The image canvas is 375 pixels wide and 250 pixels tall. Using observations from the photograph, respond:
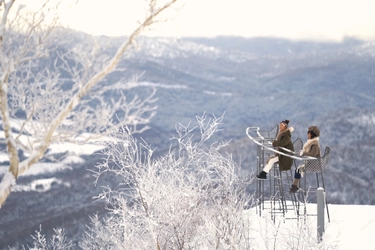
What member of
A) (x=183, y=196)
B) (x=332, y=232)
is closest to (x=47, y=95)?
(x=183, y=196)

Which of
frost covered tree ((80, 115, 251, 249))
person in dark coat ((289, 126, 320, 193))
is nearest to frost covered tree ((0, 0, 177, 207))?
frost covered tree ((80, 115, 251, 249))

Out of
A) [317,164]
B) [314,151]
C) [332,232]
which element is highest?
[314,151]

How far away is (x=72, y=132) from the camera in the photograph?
23.0 feet

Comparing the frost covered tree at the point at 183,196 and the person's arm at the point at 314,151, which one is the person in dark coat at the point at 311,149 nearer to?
the person's arm at the point at 314,151

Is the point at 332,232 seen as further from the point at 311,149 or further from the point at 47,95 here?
the point at 47,95

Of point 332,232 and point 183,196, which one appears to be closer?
point 332,232

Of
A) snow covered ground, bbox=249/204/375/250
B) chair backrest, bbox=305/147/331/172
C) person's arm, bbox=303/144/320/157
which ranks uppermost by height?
person's arm, bbox=303/144/320/157

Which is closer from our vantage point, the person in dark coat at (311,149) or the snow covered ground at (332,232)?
the snow covered ground at (332,232)

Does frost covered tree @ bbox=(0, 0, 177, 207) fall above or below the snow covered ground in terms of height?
above

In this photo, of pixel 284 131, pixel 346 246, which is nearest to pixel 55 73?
pixel 284 131

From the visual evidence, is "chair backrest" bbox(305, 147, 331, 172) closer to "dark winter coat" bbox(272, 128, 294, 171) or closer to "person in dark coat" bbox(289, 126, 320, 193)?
"person in dark coat" bbox(289, 126, 320, 193)

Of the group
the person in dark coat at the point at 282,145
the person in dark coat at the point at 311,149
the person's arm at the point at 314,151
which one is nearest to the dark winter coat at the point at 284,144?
the person in dark coat at the point at 282,145

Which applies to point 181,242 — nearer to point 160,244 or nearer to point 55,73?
point 160,244

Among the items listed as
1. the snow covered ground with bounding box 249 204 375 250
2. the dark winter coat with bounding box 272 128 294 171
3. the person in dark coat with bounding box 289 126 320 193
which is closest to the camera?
the snow covered ground with bounding box 249 204 375 250
